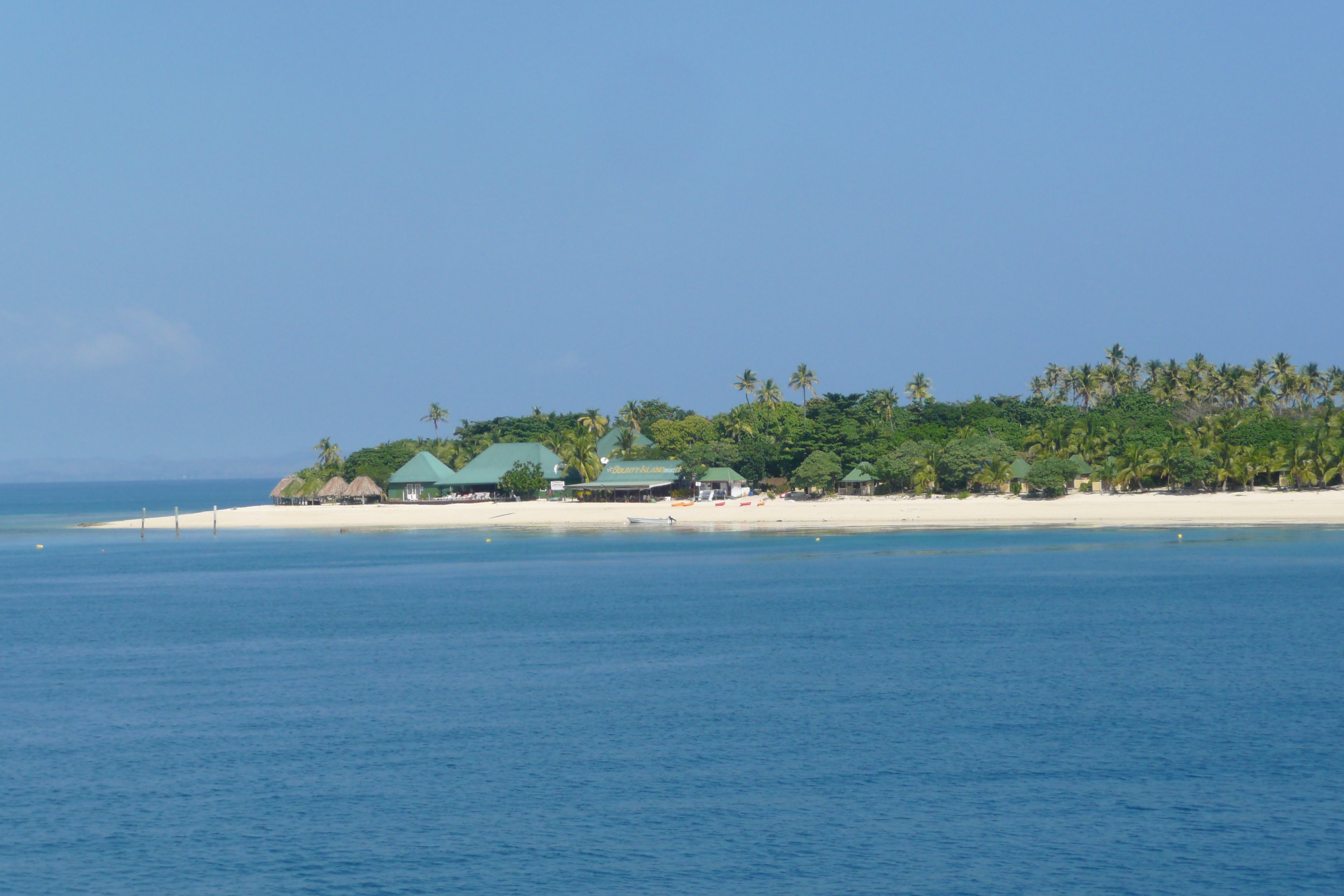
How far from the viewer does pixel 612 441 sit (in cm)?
14112

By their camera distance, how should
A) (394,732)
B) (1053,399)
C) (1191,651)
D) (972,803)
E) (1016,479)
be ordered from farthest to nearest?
(1053,399)
(1016,479)
(1191,651)
(394,732)
(972,803)

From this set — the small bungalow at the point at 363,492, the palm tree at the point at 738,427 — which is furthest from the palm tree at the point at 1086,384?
the small bungalow at the point at 363,492

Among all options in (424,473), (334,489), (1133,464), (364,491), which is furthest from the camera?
(334,489)

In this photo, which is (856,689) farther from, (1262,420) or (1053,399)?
(1053,399)

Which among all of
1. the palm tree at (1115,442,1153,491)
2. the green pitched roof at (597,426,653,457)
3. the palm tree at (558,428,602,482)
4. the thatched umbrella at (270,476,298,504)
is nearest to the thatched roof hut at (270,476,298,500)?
the thatched umbrella at (270,476,298,504)

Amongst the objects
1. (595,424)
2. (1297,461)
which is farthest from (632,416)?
(1297,461)

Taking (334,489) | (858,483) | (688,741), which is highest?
(334,489)

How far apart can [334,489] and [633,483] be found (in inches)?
1503

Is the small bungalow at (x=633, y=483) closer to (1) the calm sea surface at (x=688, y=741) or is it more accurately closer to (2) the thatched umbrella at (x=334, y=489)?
(2) the thatched umbrella at (x=334, y=489)

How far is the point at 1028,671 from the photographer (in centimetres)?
3306

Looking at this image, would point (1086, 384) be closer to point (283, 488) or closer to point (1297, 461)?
point (1297, 461)

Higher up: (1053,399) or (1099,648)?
(1053,399)

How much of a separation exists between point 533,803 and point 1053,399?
136 m

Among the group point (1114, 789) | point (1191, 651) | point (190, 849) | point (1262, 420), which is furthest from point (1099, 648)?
point (1262, 420)
